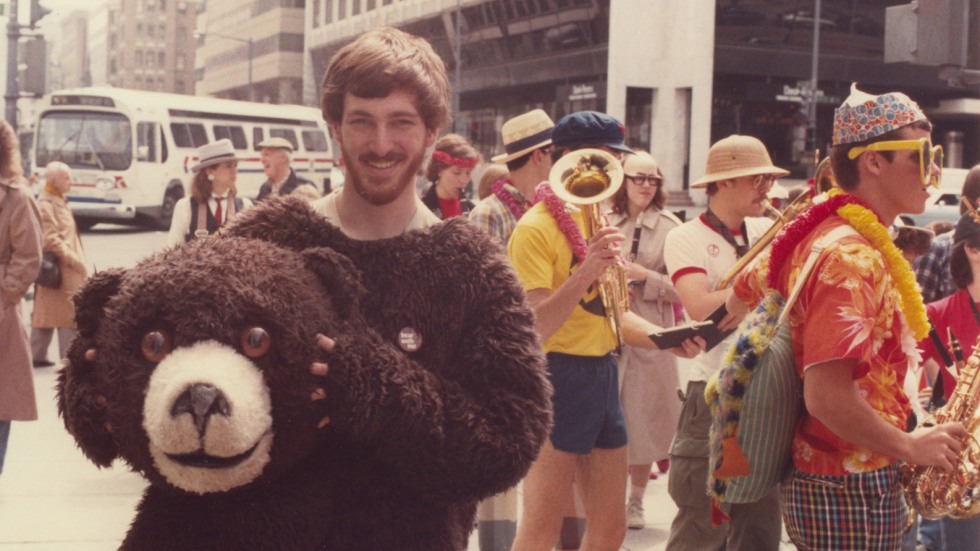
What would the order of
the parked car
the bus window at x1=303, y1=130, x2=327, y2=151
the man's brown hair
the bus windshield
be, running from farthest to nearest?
the bus window at x1=303, y1=130, x2=327, y2=151, the bus windshield, the parked car, the man's brown hair

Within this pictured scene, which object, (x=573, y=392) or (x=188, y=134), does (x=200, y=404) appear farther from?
(x=188, y=134)

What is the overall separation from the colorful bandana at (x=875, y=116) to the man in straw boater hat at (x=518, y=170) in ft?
6.95

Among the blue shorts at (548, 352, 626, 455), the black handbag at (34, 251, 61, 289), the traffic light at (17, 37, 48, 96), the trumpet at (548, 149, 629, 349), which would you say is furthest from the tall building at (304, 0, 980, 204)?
the blue shorts at (548, 352, 626, 455)

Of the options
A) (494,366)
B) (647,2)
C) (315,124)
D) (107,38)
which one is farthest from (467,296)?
(107,38)

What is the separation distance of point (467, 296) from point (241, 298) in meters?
0.43

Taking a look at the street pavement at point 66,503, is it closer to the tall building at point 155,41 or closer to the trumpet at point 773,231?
the trumpet at point 773,231

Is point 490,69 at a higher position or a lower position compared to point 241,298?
higher

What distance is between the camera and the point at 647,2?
45.9 metres

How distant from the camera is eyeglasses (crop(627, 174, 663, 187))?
6.93m

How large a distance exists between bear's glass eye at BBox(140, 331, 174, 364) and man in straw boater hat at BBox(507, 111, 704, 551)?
2558mm

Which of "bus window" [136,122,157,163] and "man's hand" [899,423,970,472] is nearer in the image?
"man's hand" [899,423,970,472]

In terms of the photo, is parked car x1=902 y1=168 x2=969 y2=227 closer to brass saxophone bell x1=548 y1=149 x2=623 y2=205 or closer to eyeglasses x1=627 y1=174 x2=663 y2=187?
eyeglasses x1=627 y1=174 x2=663 y2=187

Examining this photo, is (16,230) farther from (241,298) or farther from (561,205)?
(241,298)

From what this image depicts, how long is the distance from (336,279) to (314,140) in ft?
124
